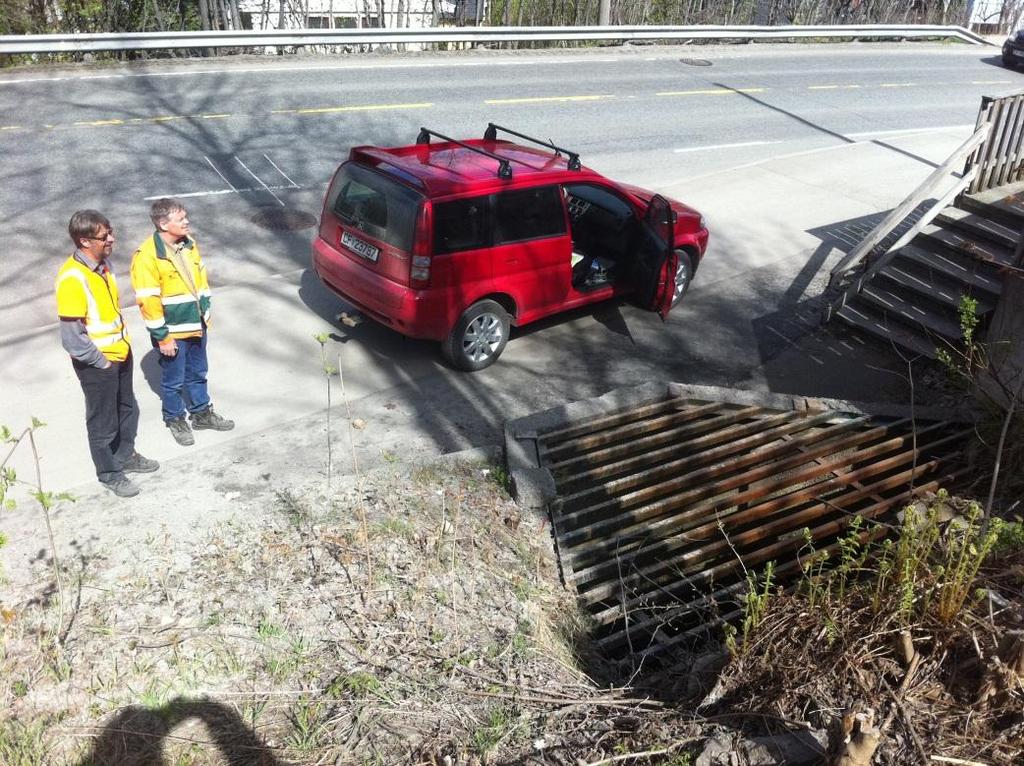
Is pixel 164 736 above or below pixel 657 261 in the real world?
below

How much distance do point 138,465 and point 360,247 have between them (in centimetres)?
277

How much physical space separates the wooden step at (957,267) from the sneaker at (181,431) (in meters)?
7.55

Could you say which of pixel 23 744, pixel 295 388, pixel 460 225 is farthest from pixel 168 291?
pixel 23 744

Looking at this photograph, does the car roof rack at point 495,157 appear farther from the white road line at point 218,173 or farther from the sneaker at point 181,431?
the white road line at point 218,173

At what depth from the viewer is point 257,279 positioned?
Answer: 9.92 m

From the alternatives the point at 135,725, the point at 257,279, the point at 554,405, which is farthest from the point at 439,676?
the point at 257,279

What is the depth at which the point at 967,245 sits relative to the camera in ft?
31.8

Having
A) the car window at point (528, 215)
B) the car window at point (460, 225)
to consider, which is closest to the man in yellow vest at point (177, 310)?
the car window at point (460, 225)

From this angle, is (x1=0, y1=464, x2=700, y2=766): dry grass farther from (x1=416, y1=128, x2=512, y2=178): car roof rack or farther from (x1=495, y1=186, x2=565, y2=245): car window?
(x1=416, y1=128, x2=512, y2=178): car roof rack

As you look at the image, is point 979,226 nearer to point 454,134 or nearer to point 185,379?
point 454,134

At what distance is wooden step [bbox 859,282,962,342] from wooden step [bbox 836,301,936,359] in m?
0.09

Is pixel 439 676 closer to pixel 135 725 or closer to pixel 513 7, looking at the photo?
pixel 135 725

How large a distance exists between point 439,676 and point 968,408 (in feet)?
17.6

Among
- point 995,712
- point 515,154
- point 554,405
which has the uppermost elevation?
point 515,154
